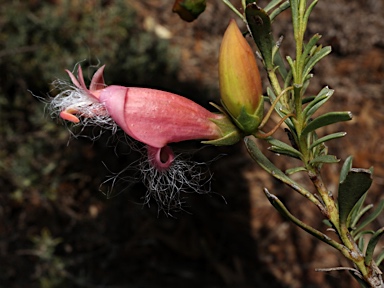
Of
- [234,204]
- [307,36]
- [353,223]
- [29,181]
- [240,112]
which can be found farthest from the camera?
[307,36]

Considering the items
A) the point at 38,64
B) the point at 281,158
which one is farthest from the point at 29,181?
the point at 281,158

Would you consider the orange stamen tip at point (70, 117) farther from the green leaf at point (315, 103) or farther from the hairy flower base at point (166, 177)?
the green leaf at point (315, 103)

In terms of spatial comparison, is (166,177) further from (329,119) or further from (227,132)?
(329,119)

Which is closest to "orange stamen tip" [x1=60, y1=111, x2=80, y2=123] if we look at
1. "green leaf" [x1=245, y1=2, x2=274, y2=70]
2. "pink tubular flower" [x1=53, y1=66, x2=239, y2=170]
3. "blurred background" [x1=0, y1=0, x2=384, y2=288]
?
"pink tubular flower" [x1=53, y1=66, x2=239, y2=170]

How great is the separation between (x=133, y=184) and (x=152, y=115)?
1.60m

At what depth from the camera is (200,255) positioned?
2.40 meters

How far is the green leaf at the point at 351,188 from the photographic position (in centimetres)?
71

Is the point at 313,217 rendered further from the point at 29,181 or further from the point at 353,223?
the point at 353,223

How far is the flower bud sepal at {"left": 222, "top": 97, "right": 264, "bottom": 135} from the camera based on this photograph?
0.75 m

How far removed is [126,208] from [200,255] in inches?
14.3

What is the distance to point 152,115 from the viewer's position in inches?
A: 29.0

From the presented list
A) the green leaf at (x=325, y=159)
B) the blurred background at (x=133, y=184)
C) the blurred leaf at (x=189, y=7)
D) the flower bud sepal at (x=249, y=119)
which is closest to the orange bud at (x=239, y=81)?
the flower bud sepal at (x=249, y=119)

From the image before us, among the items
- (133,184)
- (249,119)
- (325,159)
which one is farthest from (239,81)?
(133,184)

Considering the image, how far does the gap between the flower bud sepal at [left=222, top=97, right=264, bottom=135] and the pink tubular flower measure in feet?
0.08
